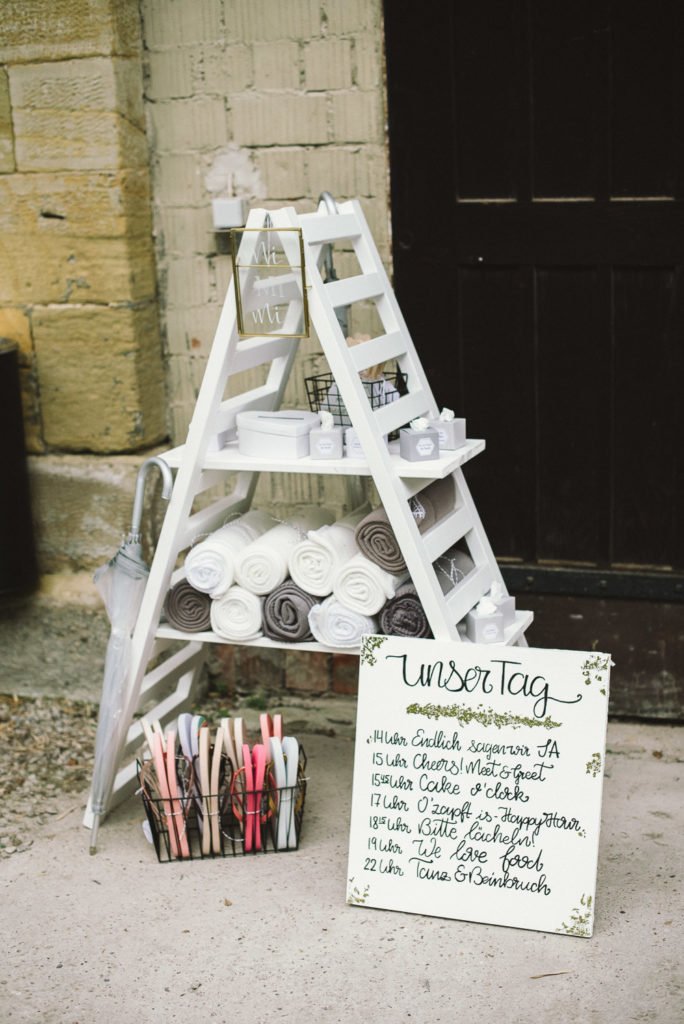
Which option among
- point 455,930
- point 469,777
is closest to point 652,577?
point 469,777

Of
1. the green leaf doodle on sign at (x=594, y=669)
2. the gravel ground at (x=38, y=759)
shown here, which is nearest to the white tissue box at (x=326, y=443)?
the green leaf doodle on sign at (x=594, y=669)

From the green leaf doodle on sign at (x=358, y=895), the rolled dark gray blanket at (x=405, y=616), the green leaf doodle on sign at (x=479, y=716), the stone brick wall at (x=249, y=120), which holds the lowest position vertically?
the green leaf doodle on sign at (x=358, y=895)

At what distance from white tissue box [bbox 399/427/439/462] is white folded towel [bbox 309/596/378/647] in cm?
42

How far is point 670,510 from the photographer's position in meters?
3.71

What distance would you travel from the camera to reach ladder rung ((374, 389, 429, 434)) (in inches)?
123

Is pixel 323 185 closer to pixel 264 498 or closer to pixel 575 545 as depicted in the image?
pixel 264 498

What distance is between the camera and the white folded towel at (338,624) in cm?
315

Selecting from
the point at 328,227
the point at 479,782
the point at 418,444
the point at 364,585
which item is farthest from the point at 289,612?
the point at 328,227

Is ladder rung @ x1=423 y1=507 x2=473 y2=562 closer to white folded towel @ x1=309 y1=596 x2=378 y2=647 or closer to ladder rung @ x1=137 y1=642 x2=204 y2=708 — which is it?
white folded towel @ x1=309 y1=596 x2=378 y2=647

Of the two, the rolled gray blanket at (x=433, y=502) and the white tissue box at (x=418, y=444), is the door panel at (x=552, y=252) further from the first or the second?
the white tissue box at (x=418, y=444)

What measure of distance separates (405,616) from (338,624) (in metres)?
0.17

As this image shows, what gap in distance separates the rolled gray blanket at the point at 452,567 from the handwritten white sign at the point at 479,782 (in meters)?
0.33

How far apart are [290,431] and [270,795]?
0.95m

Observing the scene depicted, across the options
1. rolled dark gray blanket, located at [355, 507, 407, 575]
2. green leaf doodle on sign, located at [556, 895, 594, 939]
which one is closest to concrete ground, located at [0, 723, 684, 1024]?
green leaf doodle on sign, located at [556, 895, 594, 939]
